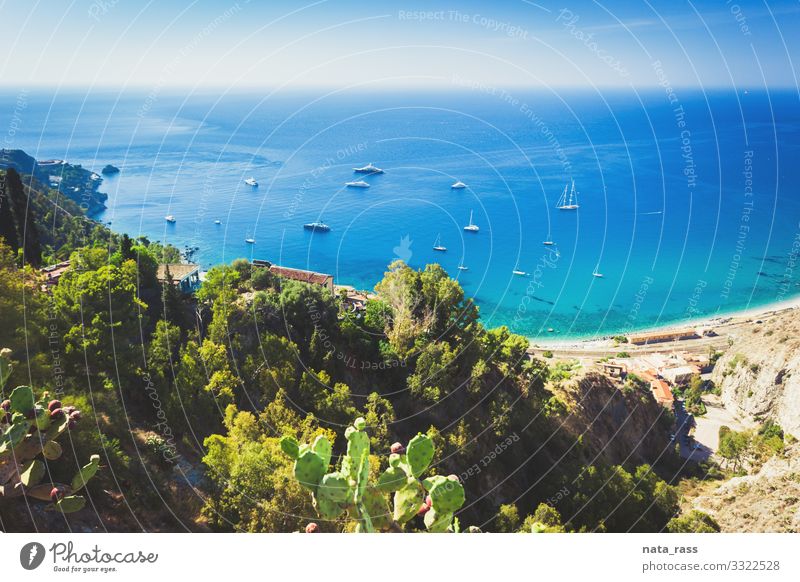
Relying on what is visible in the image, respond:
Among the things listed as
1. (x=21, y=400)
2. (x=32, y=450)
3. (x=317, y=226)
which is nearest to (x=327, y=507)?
(x=32, y=450)

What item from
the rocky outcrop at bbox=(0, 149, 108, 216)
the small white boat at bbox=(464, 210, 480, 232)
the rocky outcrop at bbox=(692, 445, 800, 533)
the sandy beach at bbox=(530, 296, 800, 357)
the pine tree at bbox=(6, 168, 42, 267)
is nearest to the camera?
the rocky outcrop at bbox=(692, 445, 800, 533)

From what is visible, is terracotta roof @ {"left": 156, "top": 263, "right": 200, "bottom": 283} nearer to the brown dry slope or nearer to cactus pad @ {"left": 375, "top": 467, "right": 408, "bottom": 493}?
cactus pad @ {"left": 375, "top": 467, "right": 408, "bottom": 493}

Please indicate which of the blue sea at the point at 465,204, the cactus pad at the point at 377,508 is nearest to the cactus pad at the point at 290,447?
the cactus pad at the point at 377,508

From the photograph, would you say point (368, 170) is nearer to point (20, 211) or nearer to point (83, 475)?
point (20, 211)

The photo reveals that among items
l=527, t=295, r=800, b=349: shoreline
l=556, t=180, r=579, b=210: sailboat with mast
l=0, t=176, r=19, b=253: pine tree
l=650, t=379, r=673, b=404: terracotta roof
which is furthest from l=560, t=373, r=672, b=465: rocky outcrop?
l=556, t=180, r=579, b=210: sailboat with mast

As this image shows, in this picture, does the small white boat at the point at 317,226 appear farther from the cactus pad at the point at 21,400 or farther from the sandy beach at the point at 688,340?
the cactus pad at the point at 21,400
